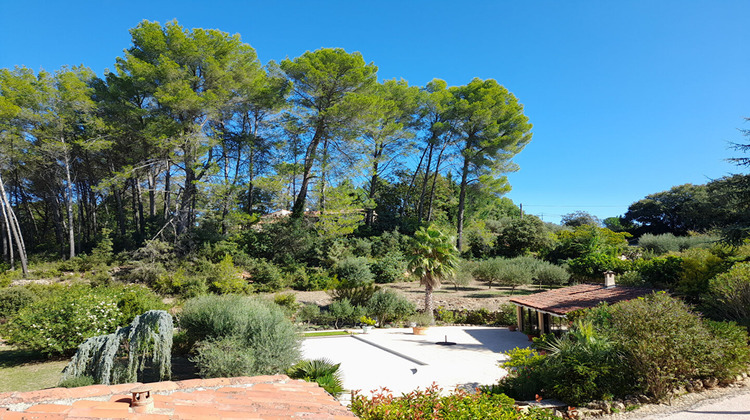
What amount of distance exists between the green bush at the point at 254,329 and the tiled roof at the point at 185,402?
3243 mm

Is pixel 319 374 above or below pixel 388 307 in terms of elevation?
below

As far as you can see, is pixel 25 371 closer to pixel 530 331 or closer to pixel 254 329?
pixel 254 329

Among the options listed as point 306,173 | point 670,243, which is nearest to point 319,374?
point 306,173

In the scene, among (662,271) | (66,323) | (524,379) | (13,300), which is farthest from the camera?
(662,271)

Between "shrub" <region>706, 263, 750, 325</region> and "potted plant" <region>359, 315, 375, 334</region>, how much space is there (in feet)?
36.9

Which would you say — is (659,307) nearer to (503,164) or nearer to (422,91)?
(503,164)

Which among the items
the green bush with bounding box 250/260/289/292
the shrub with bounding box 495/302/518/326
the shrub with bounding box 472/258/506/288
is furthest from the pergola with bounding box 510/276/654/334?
the green bush with bounding box 250/260/289/292

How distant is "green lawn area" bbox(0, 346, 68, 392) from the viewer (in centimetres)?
819

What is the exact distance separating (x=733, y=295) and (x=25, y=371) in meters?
17.9

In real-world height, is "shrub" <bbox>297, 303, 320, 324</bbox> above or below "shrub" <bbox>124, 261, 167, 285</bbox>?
below

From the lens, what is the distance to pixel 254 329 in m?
8.58

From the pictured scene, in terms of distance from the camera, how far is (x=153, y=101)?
2477cm

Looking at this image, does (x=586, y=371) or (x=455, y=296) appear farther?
(x=455, y=296)

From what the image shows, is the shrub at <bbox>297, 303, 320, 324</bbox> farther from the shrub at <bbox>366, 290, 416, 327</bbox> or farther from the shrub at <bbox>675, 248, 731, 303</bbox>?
the shrub at <bbox>675, 248, 731, 303</bbox>
